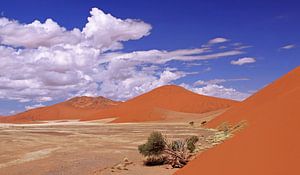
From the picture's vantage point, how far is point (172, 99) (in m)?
140

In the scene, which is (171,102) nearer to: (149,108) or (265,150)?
(149,108)

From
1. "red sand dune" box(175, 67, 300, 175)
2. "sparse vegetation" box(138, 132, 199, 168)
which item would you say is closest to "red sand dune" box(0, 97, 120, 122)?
"sparse vegetation" box(138, 132, 199, 168)

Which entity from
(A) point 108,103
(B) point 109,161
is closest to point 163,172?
(B) point 109,161

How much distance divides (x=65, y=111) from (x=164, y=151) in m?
160

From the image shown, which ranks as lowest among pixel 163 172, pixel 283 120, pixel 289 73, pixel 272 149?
pixel 163 172

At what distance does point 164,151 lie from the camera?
2133 centimetres

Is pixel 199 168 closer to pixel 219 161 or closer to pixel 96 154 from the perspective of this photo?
pixel 219 161

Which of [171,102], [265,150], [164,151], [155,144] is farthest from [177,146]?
[171,102]

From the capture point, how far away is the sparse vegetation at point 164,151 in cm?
2031

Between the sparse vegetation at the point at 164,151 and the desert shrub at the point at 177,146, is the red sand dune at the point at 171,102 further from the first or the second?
the desert shrub at the point at 177,146

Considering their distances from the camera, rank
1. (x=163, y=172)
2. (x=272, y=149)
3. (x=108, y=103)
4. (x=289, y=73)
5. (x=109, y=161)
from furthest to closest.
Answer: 1. (x=108, y=103)
2. (x=289, y=73)
3. (x=109, y=161)
4. (x=163, y=172)
5. (x=272, y=149)

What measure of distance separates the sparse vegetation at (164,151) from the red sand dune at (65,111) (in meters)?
140

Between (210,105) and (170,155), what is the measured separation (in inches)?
4380

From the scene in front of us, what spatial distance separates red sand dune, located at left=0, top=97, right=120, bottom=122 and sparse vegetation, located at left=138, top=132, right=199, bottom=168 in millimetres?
140160
